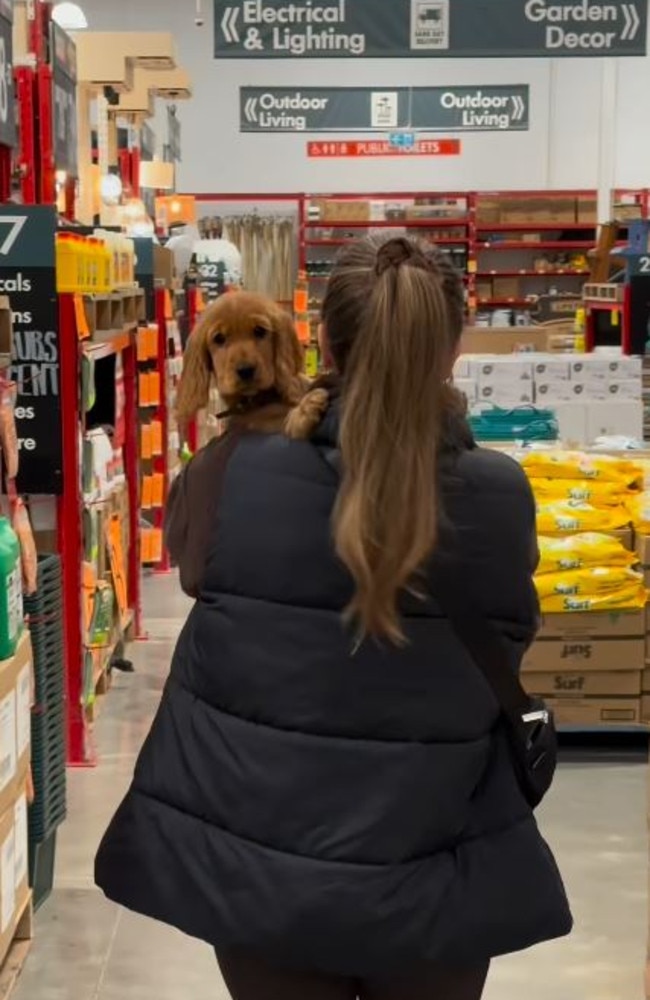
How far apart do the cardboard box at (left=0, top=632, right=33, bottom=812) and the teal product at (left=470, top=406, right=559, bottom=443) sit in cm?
389

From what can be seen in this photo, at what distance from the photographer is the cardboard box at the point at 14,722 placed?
111 inches

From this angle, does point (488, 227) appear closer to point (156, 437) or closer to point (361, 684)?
point (156, 437)

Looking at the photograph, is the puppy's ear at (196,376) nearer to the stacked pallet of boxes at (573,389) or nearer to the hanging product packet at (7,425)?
the hanging product packet at (7,425)

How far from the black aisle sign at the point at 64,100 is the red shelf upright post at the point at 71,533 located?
925mm

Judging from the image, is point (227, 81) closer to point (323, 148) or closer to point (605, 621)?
point (323, 148)

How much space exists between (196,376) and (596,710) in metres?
2.07

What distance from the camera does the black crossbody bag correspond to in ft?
5.39

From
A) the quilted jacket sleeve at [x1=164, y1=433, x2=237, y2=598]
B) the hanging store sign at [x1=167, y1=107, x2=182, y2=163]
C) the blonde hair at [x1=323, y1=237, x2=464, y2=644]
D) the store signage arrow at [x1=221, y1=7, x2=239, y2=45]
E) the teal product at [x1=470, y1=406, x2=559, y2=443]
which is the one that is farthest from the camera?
the hanging store sign at [x1=167, y1=107, x2=182, y2=163]

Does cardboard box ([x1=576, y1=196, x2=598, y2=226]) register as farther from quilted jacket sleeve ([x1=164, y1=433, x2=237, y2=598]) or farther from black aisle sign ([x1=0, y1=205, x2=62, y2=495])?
quilted jacket sleeve ([x1=164, y1=433, x2=237, y2=598])

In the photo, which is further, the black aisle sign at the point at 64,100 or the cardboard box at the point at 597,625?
the black aisle sign at the point at 64,100

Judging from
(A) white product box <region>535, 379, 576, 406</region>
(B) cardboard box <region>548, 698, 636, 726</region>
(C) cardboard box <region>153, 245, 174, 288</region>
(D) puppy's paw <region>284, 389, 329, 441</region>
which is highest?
(C) cardboard box <region>153, 245, 174, 288</region>

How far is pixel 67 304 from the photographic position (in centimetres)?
477

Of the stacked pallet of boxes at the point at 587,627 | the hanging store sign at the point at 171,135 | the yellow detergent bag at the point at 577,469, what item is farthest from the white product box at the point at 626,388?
the hanging store sign at the point at 171,135

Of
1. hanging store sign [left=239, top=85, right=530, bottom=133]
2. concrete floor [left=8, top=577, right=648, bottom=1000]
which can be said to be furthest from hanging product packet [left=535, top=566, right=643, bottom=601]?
hanging store sign [left=239, top=85, right=530, bottom=133]
